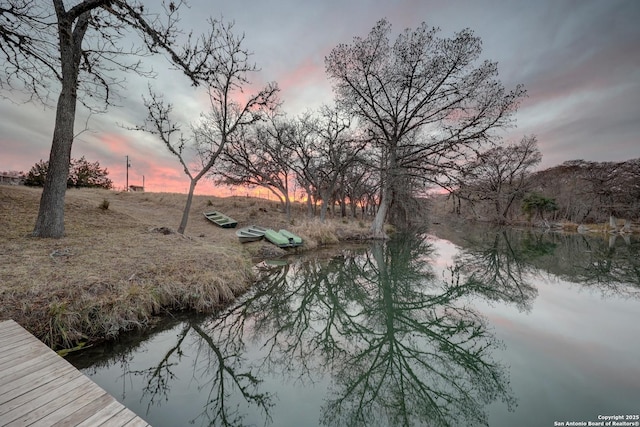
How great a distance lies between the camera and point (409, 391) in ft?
10.1

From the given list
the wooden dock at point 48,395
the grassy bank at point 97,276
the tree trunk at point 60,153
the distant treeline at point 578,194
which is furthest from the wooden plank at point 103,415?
the distant treeline at point 578,194

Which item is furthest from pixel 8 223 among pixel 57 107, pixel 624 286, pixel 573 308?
pixel 624 286

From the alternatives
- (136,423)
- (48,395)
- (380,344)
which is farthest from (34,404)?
(380,344)

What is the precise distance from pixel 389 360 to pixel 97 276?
5275mm

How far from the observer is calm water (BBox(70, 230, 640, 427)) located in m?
2.71

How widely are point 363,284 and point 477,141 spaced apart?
9.80m

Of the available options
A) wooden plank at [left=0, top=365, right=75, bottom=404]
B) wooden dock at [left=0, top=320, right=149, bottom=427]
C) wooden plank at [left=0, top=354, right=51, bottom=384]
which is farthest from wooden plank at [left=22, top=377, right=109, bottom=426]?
wooden plank at [left=0, top=354, right=51, bottom=384]

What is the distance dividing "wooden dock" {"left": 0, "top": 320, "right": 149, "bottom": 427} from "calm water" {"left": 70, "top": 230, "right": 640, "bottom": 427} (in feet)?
2.63

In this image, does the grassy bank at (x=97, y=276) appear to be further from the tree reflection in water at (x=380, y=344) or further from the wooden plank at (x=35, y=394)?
the wooden plank at (x=35, y=394)

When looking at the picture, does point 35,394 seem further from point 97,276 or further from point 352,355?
point 352,355

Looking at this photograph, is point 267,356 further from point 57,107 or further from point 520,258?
point 520,258

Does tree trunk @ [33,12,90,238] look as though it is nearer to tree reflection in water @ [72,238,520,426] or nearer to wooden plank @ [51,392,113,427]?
tree reflection in water @ [72,238,520,426]

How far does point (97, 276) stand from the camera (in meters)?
4.55

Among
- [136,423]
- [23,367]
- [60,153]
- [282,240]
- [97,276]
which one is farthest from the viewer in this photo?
[282,240]
